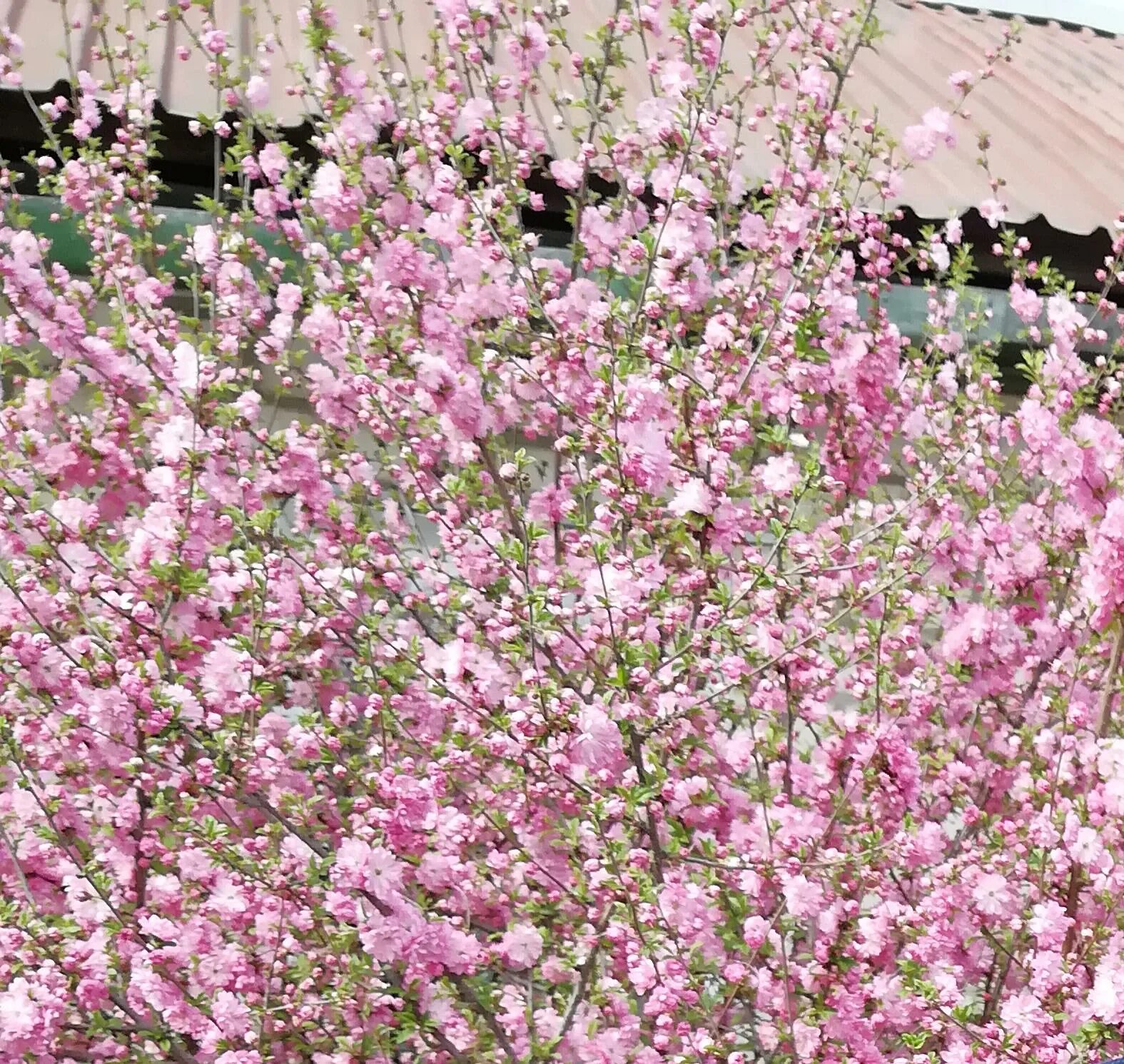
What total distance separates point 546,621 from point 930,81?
2797 mm

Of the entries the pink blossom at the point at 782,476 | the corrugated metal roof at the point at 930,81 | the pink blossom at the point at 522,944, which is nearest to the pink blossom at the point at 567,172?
the corrugated metal roof at the point at 930,81

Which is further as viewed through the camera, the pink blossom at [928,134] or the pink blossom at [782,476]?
the pink blossom at [928,134]

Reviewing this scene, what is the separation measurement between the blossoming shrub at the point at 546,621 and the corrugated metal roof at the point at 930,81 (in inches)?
15.8

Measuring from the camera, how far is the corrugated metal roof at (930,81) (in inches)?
108

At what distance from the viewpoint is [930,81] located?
3.55 metres

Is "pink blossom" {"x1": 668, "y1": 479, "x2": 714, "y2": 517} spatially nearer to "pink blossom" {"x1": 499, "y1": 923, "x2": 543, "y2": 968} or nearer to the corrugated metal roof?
"pink blossom" {"x1": 499, "y1": 923, "x2": 543, "y2": 968}

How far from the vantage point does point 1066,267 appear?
299 cm

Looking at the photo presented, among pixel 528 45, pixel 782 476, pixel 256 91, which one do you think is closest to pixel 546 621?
pixel 782 476

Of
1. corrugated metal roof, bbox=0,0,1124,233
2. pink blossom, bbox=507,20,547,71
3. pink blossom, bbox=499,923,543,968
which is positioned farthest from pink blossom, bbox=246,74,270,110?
pink blossom, bbox=499,923,543,968

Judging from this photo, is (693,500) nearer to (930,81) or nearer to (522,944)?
(522,944)

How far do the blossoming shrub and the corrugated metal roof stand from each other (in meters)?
0.40

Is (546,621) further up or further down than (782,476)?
further down

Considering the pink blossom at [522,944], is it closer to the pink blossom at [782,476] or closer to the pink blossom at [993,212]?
the pink blossom at [782,476]

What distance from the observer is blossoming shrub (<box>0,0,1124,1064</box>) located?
1.63 metres
